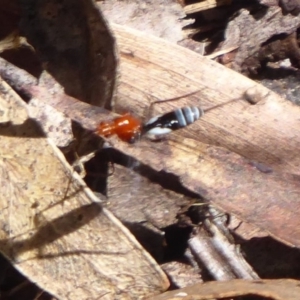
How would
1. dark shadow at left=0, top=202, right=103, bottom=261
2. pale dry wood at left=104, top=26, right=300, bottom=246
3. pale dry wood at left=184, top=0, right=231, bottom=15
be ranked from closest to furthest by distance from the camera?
dark shadow at left=0, top=202, right=103, bottom=261 → pale dry wood at left=104, top=26, right=300, bottom=246 → pale dry wood at left=184, top=0, right=231, bottom=15

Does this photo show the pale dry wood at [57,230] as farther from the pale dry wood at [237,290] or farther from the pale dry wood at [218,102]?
the pale dry wood at [218,102]

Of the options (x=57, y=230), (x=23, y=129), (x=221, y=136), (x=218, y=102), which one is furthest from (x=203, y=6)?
(x=57, y=230)

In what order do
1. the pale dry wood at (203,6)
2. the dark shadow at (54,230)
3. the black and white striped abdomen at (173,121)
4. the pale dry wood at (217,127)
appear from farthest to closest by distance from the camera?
the pale dry wood at (203,6), the black and white striped abdomen at (173,121), the pale dry wood at (217,127), the dark shadow at (54,230)

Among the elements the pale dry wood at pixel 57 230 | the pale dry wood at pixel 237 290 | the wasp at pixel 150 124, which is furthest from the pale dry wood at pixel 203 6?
the pale dry wood at pixel 237 290

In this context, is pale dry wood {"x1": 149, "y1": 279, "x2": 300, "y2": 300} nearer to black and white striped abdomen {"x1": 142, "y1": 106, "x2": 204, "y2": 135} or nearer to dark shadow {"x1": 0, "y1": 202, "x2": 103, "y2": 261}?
dark shadow {"x1": 0, "y1": 202, "x2": 103, "y2": 261}

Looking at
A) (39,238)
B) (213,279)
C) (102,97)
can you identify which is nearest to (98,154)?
(102,97)

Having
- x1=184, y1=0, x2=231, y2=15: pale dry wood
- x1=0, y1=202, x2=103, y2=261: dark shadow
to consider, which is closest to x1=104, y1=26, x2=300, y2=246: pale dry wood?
x1=0, y1=202, x2=103, y2=261: dark shadow
